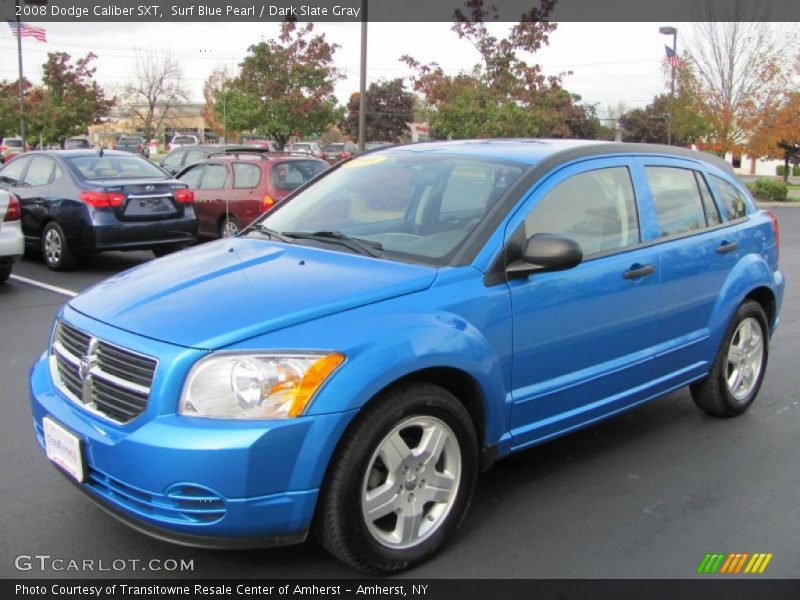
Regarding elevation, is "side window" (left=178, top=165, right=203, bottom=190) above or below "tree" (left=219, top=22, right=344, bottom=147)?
below

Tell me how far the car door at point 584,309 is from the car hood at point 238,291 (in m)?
0.59

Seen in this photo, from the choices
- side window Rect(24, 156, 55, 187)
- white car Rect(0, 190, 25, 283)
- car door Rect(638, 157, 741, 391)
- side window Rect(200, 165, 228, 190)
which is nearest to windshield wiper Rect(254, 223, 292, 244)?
car door Rect(638, 157, 741, 391)

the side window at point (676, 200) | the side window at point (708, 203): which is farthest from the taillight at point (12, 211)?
the side window at point (708, 203)

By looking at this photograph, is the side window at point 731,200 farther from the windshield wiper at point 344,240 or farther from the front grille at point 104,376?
the front grille at point 104,376

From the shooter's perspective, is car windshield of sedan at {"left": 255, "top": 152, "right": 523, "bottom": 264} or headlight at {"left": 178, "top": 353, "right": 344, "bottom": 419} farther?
car windshield of sedan at {"left": 255, "top": 152, "right": 523, "bottom": 264}

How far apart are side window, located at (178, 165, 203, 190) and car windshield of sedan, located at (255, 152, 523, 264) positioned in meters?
9.01

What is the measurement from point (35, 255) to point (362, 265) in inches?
384

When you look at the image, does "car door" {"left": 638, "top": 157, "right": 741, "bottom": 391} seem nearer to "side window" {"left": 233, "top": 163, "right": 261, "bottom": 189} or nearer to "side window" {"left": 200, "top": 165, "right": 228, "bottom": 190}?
"side window" {"left": 233, "top": 163, "right": 261, "bottom": 189}

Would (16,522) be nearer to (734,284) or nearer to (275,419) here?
(275,419)

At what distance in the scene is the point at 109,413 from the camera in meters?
2.97

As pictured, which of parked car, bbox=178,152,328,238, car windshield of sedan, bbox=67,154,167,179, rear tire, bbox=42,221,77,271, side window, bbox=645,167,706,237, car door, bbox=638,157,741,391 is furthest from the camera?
parked car, bbox=178,152,328,238

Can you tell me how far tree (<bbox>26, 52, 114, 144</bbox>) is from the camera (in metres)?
37.4

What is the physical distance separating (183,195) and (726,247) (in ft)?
25.4

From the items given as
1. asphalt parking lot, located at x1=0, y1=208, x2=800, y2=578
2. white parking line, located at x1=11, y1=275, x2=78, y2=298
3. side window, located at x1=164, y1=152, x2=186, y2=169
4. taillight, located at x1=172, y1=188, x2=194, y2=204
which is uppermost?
side window, located at x1=164, y1=152, x2=186, y2=169
